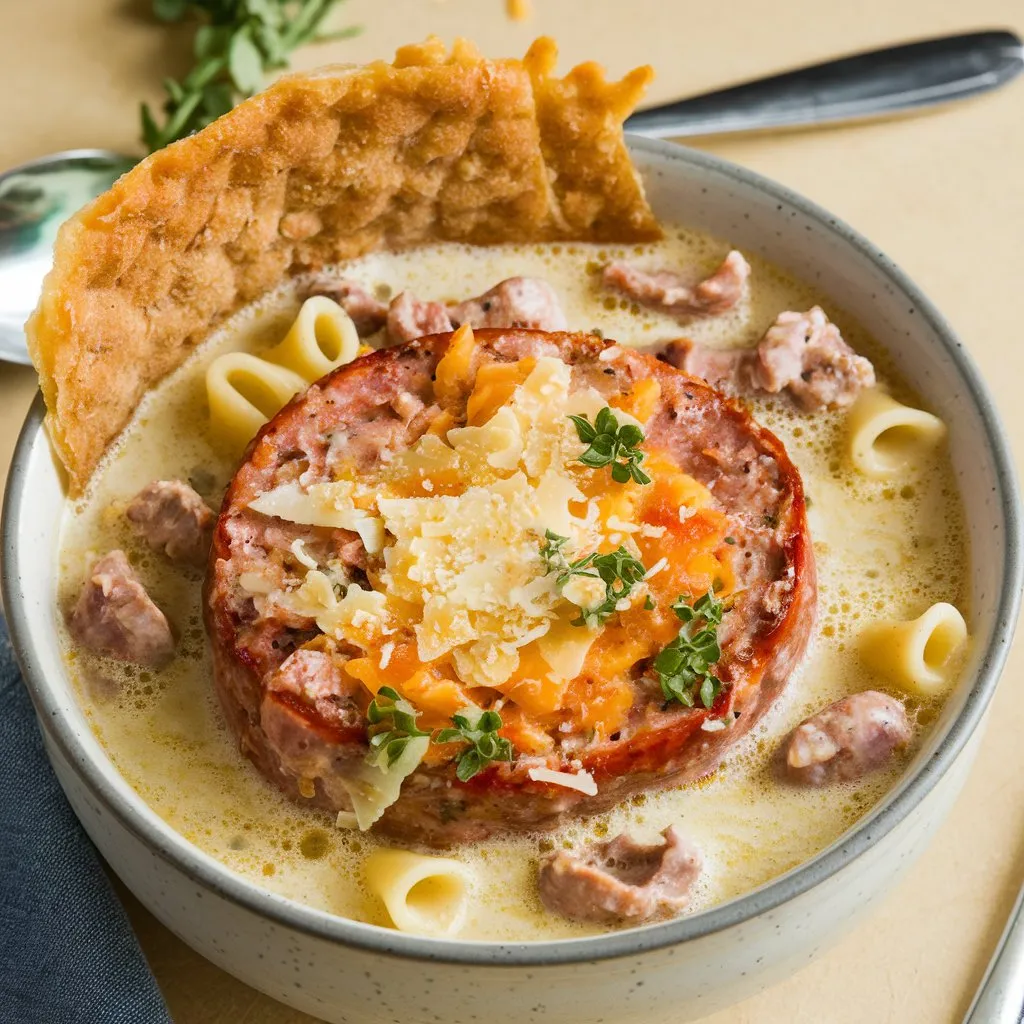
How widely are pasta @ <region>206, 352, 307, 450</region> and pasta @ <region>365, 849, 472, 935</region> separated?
3.93ft

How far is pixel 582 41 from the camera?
5.68 m

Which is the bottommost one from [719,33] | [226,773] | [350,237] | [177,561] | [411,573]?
[226,773]

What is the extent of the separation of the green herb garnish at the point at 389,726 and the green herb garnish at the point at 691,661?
0.54 metres

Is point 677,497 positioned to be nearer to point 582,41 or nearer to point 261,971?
point 261,971

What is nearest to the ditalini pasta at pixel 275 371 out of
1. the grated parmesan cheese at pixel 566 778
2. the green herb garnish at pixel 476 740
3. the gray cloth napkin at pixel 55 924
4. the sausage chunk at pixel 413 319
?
the sausage chunk at pixel 413 319

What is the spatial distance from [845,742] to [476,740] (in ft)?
2.94

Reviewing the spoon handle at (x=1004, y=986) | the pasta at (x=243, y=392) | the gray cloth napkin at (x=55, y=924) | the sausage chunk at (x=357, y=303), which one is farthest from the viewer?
the sausage chunk at (x=357, y=303)

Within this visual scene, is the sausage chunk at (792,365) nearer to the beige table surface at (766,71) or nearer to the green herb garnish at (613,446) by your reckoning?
the green herb garnish at (613,446)

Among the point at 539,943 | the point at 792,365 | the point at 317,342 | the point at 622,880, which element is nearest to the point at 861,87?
the point at 792,365

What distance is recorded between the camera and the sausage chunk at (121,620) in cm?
367

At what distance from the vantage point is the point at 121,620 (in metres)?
3.67

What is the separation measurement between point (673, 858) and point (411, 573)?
2.74ft

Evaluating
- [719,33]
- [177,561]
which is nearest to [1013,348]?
[719,33]

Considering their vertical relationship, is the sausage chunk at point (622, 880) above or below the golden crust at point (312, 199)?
below
